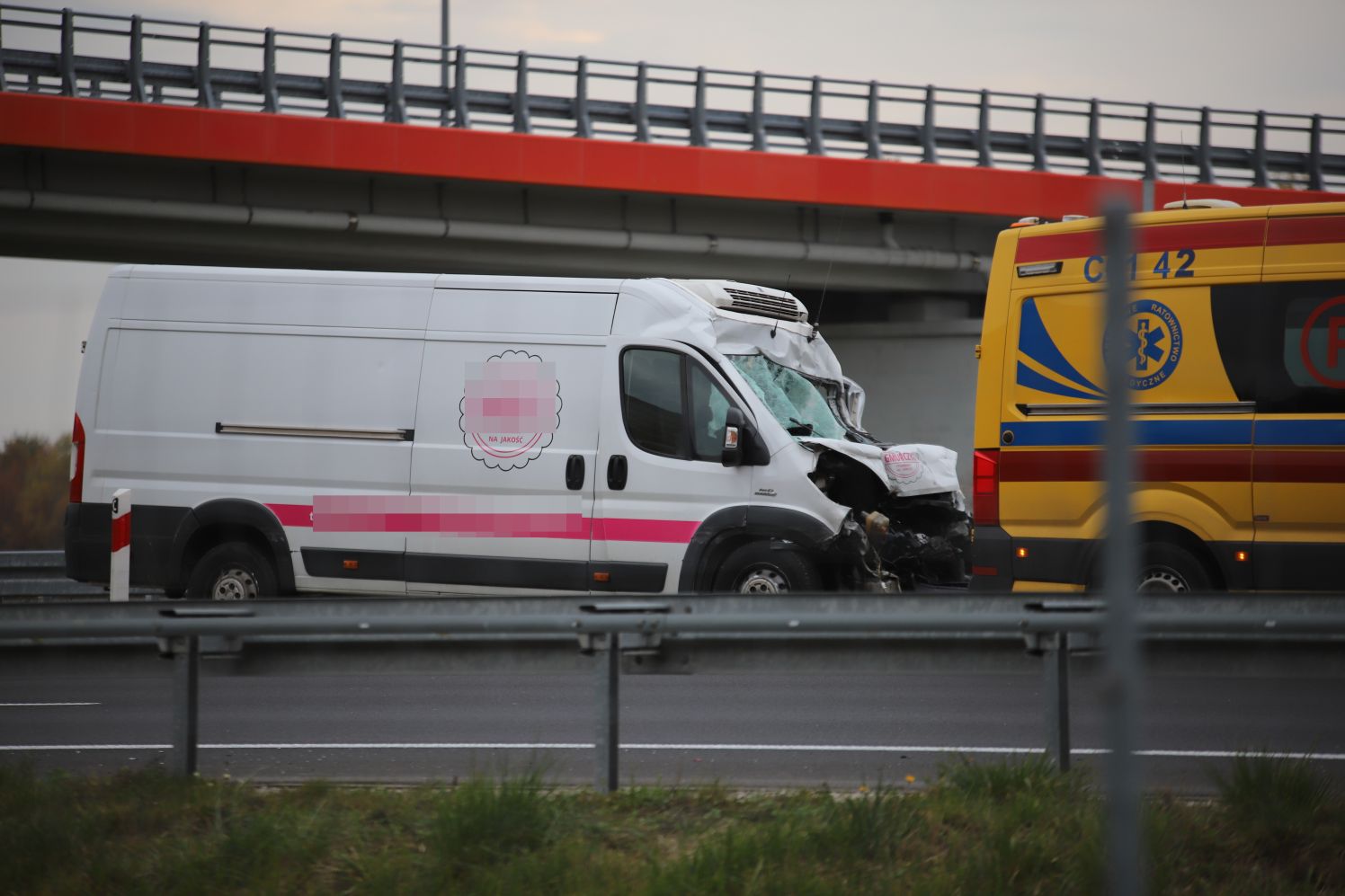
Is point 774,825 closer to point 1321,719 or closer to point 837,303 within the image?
point 1321,719

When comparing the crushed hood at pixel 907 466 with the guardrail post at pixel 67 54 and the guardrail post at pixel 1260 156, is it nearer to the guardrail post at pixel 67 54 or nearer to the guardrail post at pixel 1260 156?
the guardrail post at pixel 67 54

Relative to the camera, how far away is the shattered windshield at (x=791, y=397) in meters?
9.93

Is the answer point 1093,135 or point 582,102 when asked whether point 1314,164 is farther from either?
point 582,102

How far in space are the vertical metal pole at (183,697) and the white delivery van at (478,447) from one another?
15.7 ft

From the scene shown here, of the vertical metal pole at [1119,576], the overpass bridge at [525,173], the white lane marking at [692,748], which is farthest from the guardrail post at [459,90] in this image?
the vertical metal pole at [1119,576]

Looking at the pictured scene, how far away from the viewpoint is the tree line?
19.7 m

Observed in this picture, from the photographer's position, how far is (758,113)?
22.7m

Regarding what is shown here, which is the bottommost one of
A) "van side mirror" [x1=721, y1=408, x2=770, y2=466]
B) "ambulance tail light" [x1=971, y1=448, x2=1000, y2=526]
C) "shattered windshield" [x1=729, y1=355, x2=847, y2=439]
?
"ambulance tail light" [x1=971, y1=448, x2=1000, y2=526]

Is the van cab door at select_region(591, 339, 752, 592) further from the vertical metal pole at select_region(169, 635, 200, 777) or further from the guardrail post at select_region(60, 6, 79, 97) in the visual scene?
the guardrail post at select_region(60, 6, 79, 97)

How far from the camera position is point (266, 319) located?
10547 millimetres

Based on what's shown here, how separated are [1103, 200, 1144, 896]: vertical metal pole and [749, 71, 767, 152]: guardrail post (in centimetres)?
2074

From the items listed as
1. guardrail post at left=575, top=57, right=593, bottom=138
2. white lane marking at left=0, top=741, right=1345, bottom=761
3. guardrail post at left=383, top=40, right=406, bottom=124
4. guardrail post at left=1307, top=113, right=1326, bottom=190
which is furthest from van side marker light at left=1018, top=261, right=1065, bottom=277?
guardrail post at left=1307, top=113, right=1326, bottom=190

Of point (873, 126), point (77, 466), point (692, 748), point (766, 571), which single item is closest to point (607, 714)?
point (692, 748)

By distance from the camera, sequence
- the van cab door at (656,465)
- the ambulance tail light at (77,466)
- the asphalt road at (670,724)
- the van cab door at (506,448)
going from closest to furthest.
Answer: the asphalt road at (670,724)
the van cab door at (656,465)
the van cab door at (506,448)
the ambulance tail light at (77,466)
